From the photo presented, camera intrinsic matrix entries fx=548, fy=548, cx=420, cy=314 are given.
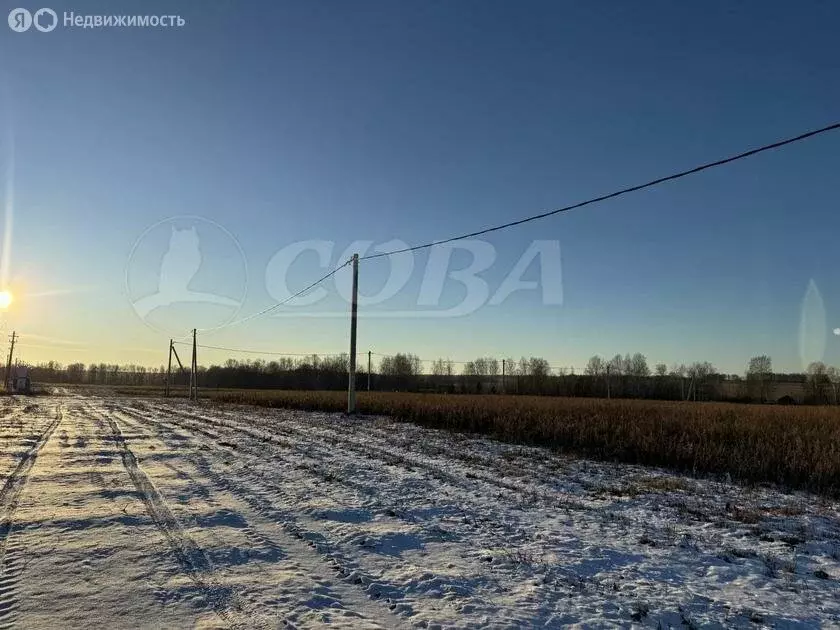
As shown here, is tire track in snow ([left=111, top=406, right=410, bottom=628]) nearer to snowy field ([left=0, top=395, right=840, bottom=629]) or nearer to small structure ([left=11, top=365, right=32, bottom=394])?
snowy field ([left=0, top=395, right=840, bottom=629])

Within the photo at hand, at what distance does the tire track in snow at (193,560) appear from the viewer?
393 centimetres

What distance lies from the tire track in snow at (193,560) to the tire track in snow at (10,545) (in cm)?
122

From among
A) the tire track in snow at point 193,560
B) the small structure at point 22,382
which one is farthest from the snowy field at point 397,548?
the small structure at point 22,382

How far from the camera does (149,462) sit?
421 inches

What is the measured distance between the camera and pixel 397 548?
5.64 metres

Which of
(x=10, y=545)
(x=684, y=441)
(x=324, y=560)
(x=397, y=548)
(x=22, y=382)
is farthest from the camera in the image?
(x=22, y=382)

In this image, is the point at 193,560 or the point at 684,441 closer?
the point at 193,560

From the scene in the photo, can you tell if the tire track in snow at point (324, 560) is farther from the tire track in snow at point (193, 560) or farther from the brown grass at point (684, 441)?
the brown grass at point (684, 441)

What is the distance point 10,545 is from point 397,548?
3785mm

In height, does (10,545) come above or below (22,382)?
below

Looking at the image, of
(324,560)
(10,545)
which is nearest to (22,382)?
(10,545)

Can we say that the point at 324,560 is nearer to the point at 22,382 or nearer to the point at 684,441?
the point at 684,441

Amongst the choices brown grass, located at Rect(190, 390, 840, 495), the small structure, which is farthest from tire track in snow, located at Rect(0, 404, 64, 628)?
the small structure

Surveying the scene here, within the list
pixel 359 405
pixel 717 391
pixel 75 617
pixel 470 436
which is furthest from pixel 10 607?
pixel 717 391
